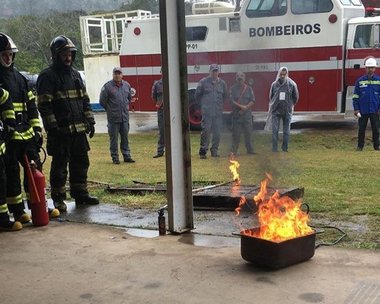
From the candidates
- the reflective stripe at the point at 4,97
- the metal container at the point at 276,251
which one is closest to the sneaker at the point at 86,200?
the reflective stripe at the point at 4,97

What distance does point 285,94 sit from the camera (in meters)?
10.5

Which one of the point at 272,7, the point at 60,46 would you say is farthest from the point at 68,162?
the point at 272,7

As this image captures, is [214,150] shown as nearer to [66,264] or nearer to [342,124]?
[66,264]

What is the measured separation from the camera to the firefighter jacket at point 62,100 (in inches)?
239

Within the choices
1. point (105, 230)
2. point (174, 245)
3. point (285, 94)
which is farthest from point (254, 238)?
point (285, 94)

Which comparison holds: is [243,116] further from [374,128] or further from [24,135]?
[374,128]

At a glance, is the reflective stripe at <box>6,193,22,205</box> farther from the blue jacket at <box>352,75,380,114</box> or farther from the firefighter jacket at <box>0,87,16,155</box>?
the blue jacket at <box>352,75,380,114</box>

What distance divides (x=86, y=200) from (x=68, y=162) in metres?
0.53

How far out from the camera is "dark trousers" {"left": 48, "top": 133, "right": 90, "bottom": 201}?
20.6 feet

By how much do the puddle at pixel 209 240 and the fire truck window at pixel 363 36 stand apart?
9623 mm

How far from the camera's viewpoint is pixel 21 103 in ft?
19.0

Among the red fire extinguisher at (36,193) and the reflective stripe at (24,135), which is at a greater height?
the reflective stripe at (24,135)

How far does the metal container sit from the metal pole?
119 centimetres

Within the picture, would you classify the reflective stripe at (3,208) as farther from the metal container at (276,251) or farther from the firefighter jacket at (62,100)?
the metal container at (276,251)
